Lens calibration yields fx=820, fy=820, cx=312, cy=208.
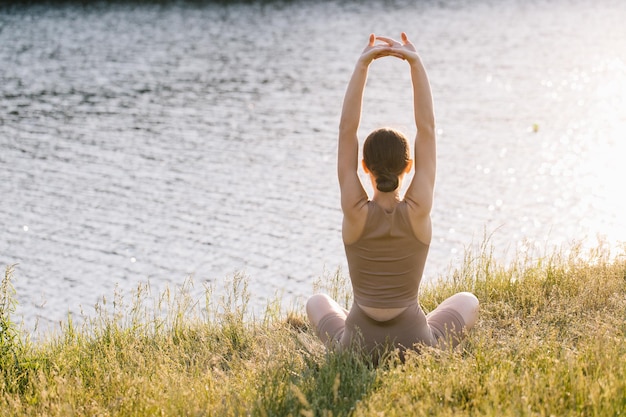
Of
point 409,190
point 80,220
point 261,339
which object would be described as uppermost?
point 409,190

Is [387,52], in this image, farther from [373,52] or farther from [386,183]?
[386,183]

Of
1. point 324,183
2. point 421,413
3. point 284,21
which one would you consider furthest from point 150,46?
point 421,413

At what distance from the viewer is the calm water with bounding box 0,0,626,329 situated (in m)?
12.6

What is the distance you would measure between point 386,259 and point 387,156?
61 cm

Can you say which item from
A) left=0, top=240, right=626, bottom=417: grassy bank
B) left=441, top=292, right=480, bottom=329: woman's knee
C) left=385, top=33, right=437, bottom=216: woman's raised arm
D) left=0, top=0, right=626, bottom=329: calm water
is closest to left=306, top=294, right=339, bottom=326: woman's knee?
left=0, top=240, right=626, bottom=417: grassy bank

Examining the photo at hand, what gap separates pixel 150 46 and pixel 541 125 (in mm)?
18005

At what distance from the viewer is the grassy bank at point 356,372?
13.7ft

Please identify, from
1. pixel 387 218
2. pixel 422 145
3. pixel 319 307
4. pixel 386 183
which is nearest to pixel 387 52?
pixel 422 145

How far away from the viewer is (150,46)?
33.7 metres

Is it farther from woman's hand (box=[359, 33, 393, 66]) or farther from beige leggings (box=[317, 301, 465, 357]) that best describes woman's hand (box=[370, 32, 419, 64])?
beige leggings (box=[317, 301, 465, 357])

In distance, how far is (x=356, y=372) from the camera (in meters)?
4.75

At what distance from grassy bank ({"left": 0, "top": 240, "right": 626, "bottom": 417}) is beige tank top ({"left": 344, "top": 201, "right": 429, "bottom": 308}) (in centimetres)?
38

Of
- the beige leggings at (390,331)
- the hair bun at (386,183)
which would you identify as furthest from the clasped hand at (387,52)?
the beige leggings at (390,331)

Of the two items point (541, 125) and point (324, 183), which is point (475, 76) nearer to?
point (541, 125)
